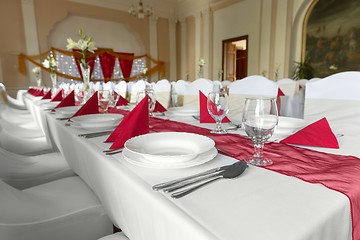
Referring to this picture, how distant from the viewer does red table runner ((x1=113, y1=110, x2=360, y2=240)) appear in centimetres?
47

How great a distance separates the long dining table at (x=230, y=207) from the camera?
0.35 m

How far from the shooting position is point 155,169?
573mm

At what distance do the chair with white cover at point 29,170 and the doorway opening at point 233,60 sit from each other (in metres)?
7.70

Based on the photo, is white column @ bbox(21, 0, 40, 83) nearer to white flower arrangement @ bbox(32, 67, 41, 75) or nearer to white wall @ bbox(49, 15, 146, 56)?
white flower arrangement @ bbox(32, 67, 41, 75)

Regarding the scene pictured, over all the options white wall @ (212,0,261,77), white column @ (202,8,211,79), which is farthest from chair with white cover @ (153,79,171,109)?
white column @ (202,8,211,79)

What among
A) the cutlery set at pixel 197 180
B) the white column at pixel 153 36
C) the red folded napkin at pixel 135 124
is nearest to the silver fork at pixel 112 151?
the red folded napkin at pixel 135 124

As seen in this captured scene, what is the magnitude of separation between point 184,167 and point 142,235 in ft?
0.56

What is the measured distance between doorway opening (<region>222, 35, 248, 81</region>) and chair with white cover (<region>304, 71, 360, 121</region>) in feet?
23.9

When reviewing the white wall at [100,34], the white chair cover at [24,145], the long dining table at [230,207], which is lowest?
the white chair cover at [24,145]

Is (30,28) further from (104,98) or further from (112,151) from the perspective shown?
(112,151)


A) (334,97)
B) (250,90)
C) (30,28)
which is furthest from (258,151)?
(30,28)

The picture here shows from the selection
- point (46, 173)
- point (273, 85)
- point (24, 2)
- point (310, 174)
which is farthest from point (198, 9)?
point (310, 174)

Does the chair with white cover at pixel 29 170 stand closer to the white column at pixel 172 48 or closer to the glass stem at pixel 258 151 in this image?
the glass stem at pixel 258 151

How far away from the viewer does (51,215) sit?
871 millimetres
